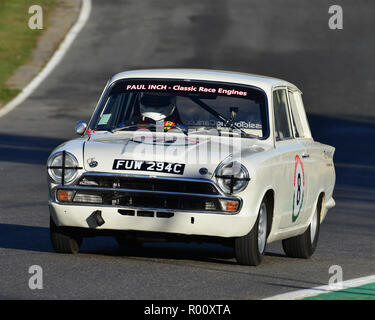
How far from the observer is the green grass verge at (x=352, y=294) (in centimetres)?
758

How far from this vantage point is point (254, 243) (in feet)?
28.9

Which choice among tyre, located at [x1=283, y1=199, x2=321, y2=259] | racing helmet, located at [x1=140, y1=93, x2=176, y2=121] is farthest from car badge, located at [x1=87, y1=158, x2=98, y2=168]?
tyre, located at [x1=283, y1=199, x2=321, y2=259]

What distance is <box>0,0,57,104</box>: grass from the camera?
3113 centimetres

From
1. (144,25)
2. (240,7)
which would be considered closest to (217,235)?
(144,25)

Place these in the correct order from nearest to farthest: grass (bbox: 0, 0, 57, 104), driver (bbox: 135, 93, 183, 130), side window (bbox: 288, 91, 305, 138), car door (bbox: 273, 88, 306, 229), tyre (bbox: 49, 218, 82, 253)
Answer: tyre (bbox: 49, 218, 82, 253) → car door (bbox: 273, 88, 306, 229) → driver (bbox: 135, 93, 183, 130) → side window (bbox: 288, 91, 305, 138) → grass (bbox: 0, 0, 57, 104)

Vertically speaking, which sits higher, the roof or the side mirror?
the roof

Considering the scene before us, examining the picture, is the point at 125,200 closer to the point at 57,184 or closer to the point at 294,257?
the point at 57,184

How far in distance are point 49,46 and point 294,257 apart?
24910mm

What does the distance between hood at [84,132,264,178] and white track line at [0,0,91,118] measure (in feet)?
58.5

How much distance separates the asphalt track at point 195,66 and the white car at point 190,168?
308 millimetres

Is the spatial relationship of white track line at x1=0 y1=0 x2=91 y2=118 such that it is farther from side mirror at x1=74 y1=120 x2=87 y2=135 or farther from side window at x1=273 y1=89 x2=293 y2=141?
side mirror at x1=74 y1=120 x2=87 y2=135

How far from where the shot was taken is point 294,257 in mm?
10391

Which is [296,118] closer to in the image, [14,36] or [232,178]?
[232,178]

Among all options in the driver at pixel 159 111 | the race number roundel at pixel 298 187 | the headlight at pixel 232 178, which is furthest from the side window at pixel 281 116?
the headlight at pixel 232 178
